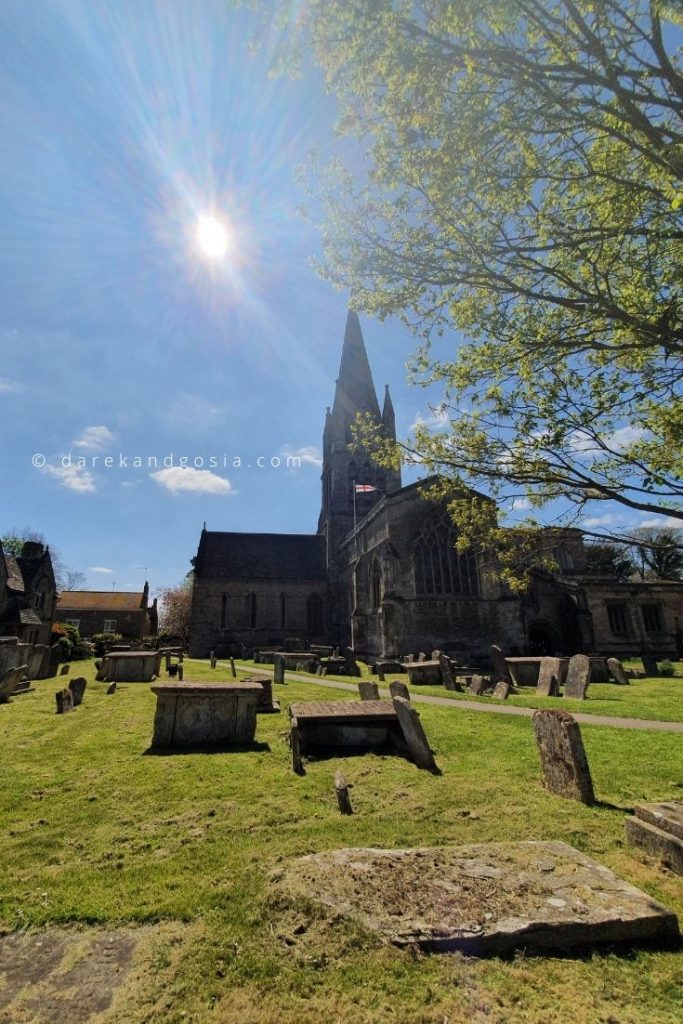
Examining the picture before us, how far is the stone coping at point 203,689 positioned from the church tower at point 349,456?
31.4 metres

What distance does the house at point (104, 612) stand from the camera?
4922cm

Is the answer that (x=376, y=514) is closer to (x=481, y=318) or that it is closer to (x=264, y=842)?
(x=481, y=318)

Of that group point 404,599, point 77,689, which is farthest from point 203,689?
point 404,599

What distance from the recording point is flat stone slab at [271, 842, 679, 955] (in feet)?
9.75

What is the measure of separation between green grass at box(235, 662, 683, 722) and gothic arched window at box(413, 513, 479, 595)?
1075 cm

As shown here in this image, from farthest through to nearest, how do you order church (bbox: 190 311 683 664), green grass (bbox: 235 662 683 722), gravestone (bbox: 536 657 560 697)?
1. church (bbox: 190 311 683 664)
2. gravestone (bbox: 536 657 560 697)
3. green grass (bbox: 235 662 683 722)

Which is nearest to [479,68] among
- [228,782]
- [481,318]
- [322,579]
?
[481,318]

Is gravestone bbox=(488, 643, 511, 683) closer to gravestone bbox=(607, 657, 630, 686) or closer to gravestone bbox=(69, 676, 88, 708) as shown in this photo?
gravestone bbox=(607, 657, 630, 686)

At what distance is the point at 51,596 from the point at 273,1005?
3693cm

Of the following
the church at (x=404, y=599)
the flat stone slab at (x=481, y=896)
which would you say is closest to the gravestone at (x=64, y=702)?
the flat stone slab at (x=481, y=896)

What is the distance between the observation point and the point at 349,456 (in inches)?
1686

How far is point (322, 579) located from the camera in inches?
1550

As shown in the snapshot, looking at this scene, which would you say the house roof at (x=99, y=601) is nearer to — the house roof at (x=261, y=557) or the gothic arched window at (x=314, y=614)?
the house roof at (x=261, y=557)

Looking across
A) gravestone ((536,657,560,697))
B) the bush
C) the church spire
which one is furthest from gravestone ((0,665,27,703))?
the church spire
